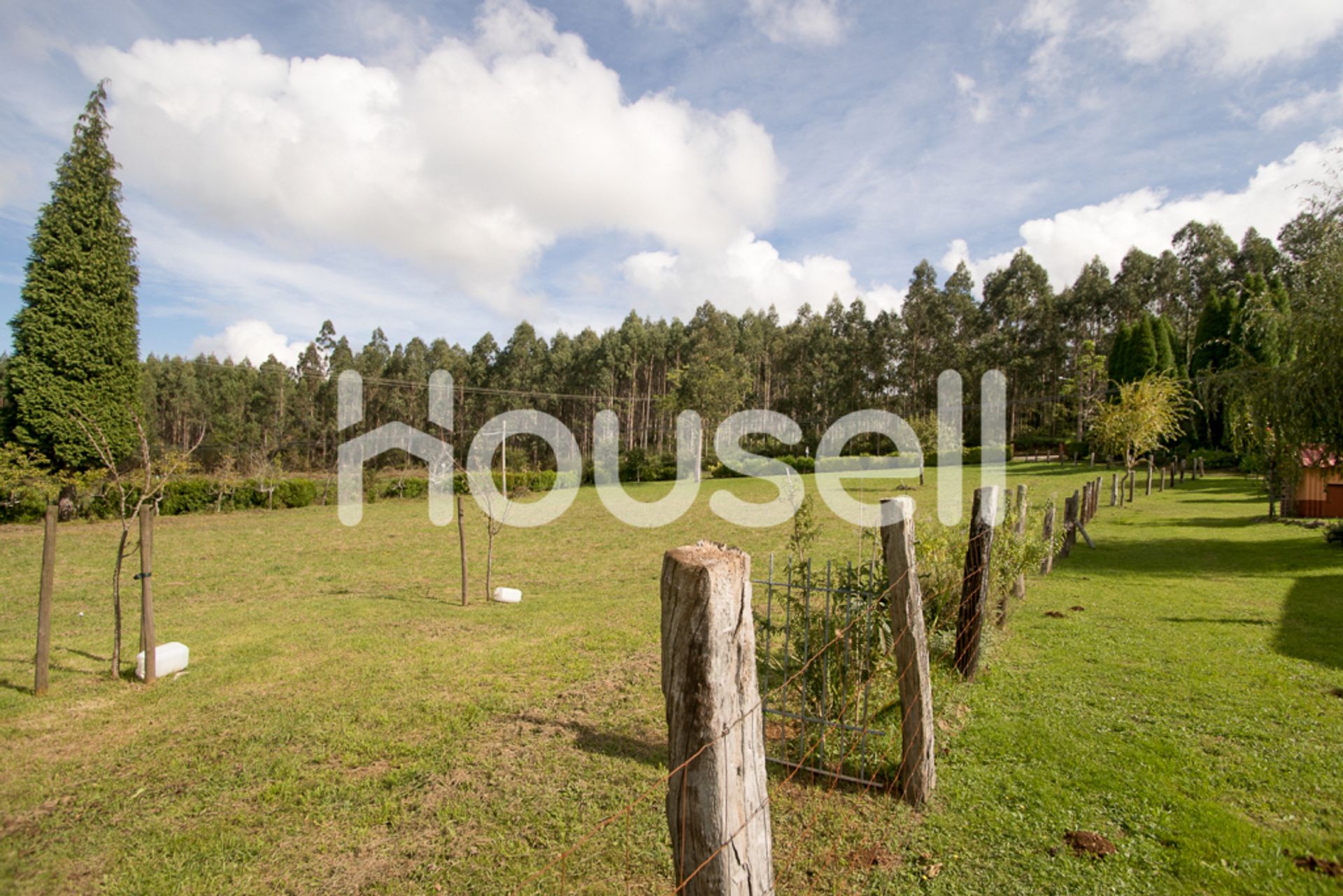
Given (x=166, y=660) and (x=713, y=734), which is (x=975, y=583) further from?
(x=166, y=660)

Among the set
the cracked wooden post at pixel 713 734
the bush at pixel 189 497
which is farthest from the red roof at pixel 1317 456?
the bush at pixel 189 497

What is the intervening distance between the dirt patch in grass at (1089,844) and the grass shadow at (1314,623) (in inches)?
171

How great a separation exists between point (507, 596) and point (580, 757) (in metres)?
5.88

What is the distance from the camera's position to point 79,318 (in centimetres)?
2330

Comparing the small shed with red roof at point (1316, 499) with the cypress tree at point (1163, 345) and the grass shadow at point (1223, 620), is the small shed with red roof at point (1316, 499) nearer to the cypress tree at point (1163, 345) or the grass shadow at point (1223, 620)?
the grass shadow at point (1223, 620)

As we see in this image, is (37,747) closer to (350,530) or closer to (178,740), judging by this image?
(178,740)

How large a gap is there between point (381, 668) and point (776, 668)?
161 inches

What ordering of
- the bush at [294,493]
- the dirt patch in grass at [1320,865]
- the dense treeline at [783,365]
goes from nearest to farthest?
1. the dirt patch in grass at [1320,865]
2. the bush at [294,493]
3. the dense treeline at [783,365]

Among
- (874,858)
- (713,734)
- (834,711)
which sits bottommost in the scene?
(874,858)

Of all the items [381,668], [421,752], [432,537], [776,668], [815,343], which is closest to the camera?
[421,752]

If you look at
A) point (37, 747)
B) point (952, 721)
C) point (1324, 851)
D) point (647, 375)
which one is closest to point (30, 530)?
point (37, 747)

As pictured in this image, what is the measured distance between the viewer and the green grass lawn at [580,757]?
10.4 ft

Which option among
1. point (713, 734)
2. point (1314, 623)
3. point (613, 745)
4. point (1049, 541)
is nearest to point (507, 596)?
point (613, 745)

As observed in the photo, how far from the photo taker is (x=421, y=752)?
4.54 meters
